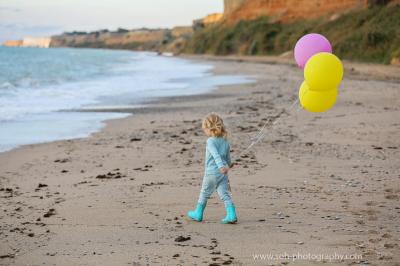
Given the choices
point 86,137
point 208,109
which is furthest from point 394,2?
point 86,137

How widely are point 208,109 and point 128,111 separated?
2.15 m

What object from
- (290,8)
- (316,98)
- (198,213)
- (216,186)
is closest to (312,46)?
(316,98)

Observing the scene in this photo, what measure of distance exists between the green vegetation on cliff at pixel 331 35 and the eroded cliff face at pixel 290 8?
145 centimetres

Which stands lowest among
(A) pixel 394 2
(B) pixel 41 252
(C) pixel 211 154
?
(B) pixel 41 252

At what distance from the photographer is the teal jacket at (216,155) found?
17.8ft

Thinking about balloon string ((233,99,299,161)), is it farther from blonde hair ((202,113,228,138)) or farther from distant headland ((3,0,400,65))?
distant headland ((3,0,400,65))

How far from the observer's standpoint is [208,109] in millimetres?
14992

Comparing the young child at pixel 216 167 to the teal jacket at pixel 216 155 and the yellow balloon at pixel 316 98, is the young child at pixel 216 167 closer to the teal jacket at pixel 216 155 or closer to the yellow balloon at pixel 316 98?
the teal jacket at pixel 216 155

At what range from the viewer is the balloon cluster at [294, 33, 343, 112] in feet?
18.4

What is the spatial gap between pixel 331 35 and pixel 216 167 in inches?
1573

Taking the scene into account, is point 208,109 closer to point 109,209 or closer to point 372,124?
point 372,124

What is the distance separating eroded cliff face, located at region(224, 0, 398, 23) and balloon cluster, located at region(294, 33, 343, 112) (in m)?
40.0

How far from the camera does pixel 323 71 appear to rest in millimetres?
5570

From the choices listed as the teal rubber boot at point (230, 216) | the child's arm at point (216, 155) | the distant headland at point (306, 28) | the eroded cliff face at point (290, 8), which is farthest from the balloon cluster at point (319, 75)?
the eroded cliff face at point (290, 8)
